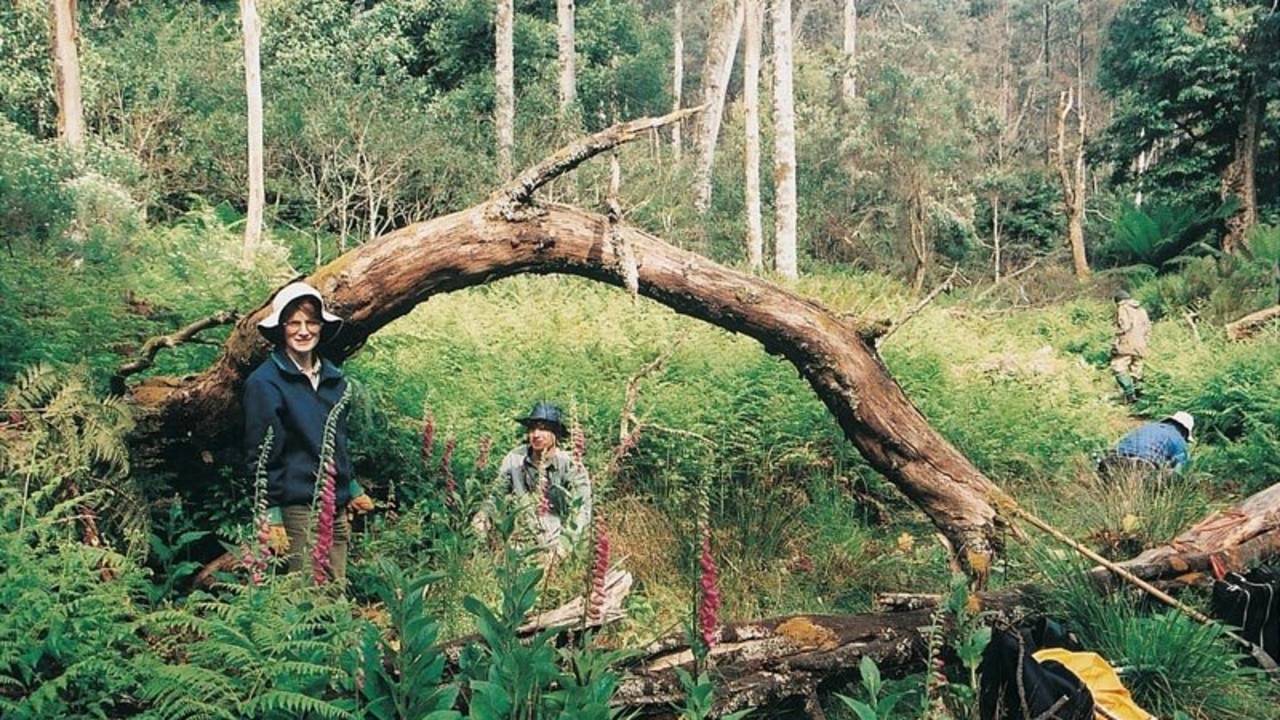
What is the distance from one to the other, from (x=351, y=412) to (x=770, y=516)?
8.43ft

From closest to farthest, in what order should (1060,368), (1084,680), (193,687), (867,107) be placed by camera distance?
(193,687)
(1084,680)
(1060,368)
(867,107)

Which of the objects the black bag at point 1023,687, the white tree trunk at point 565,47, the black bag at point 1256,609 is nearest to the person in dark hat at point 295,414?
the black bag at point 1023,687

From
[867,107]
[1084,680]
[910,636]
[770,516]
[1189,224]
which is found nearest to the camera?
[1084,680]

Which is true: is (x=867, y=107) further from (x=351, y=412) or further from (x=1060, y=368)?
(x=351, y=412)

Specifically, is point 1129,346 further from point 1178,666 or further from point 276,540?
point 276,540

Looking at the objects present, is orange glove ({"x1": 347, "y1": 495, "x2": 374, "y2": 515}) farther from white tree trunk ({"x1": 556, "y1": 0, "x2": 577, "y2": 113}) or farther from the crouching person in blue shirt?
white tree trunk ({"x1": 556, "y1": 0, "x2": 577, "y2": 113})

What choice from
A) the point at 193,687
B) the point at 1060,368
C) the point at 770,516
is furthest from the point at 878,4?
the point at 193,687

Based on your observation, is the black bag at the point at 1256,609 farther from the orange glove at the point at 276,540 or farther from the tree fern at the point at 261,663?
the orange glove at the point at 276,540

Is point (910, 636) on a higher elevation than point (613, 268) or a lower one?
lower

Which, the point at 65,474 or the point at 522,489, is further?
the point at 522,489

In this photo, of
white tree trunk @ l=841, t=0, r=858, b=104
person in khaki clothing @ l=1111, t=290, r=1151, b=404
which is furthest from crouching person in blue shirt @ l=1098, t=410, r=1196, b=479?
white tree trunk @ l=841, t=0, r=858, b=104

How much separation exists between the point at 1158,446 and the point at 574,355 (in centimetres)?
466

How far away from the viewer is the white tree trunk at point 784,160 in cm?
1980

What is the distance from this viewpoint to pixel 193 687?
2.85 meters
